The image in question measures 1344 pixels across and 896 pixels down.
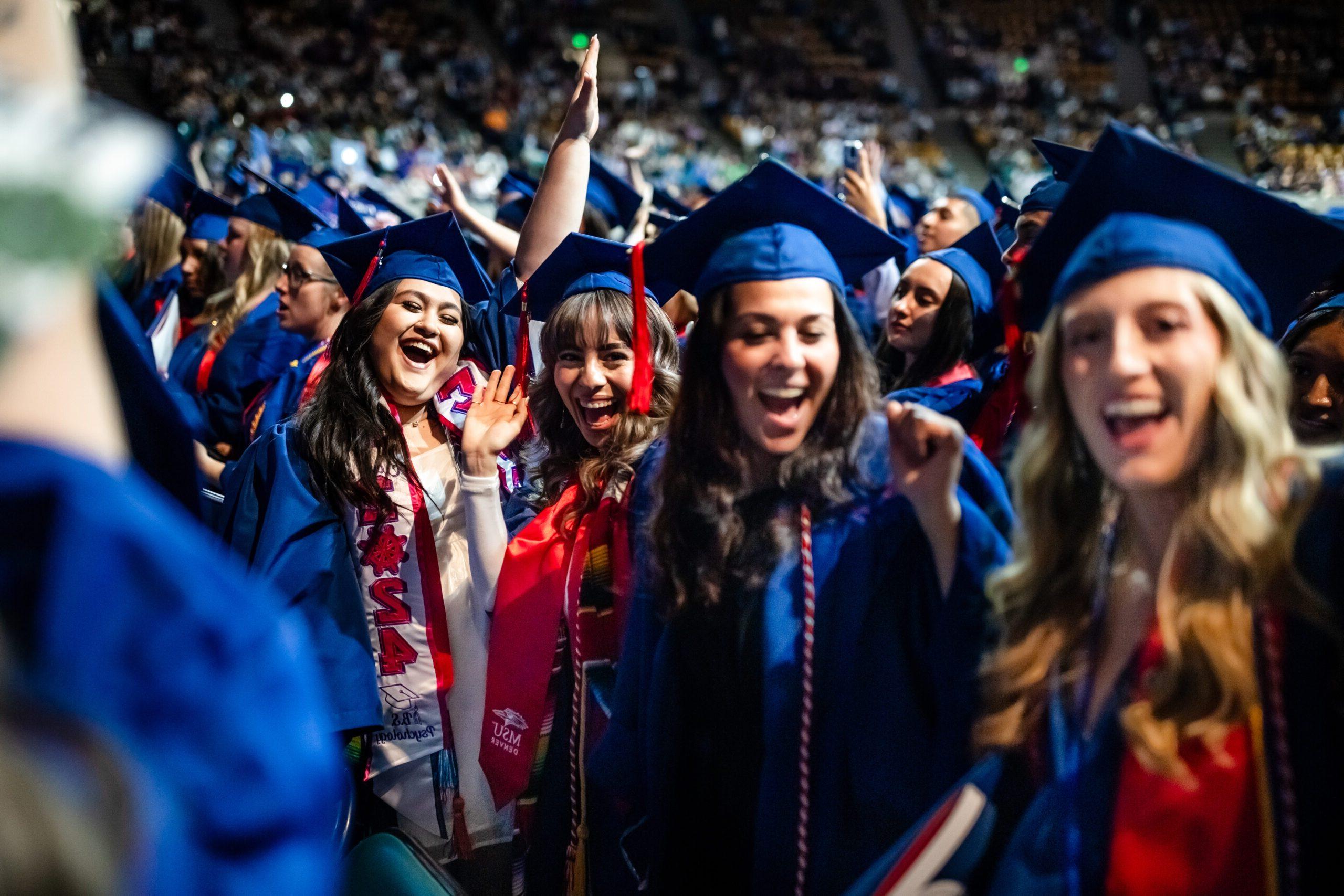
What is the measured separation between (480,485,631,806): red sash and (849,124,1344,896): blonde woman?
0.98m

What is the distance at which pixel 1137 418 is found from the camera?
4.00 ft

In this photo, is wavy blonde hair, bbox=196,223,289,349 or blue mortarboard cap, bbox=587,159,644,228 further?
wavy blonde hair, bbox=196,223,289,349

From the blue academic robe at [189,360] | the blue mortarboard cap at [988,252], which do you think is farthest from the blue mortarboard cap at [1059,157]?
the blue academic robe at [189,360]

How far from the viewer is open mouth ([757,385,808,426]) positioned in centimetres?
162

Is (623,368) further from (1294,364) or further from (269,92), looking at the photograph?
(269,92)

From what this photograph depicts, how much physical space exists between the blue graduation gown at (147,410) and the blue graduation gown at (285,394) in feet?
7.15

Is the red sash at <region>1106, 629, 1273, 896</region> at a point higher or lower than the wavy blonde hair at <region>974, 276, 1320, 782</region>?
lower

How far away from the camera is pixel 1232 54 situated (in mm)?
22828

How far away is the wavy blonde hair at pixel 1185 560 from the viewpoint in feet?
3.77

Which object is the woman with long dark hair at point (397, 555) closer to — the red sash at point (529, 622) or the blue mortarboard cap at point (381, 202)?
the red sash at point (529, 622)

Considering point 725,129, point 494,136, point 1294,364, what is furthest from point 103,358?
point 725,129

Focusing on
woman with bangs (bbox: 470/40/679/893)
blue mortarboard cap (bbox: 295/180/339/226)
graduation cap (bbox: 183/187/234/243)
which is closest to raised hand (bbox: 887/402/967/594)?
woman with bangs (bbox: 470/40/679/893)

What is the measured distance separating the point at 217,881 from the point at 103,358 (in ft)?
2.28

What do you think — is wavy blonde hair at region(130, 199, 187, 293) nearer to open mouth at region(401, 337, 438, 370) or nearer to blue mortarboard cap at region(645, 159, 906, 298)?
open mouth at region(401, 337, 438, 370)
